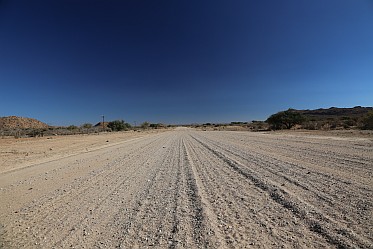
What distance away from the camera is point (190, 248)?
3.50 meters

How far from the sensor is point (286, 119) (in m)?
50.5

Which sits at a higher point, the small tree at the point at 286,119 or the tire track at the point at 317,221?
the small tree at the point at 286,119

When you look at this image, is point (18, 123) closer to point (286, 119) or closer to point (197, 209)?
point (286, 119)

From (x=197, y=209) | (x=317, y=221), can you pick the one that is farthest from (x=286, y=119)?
(x=317, y=221)

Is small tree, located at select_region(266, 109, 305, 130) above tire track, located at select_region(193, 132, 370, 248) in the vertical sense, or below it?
above

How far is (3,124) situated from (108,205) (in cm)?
9863

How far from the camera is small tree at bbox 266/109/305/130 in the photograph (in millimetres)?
50250

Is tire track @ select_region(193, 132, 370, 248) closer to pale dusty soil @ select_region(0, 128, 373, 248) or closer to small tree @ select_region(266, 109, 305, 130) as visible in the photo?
pale dusty soil @ select_region(0, 128, 373, 248)

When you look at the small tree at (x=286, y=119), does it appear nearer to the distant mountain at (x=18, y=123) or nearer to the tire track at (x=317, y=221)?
the tire track at (x=317, y=221)

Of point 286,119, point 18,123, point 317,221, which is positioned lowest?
point 317,221

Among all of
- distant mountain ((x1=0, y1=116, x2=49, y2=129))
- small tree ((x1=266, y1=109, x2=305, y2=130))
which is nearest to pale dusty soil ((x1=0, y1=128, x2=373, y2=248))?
small tree ((x1=266, y1=109, x2=305, y2=130))

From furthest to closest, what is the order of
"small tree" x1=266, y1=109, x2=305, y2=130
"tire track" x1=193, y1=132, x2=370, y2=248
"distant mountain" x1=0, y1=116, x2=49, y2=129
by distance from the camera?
"distant mountain" x1=0, y1=116, x2=49, y2=129, "small tree" x1=266, y1=109, x2=305, y2=130, "tire track" x1=193, y1=132, x2=370, y2=248

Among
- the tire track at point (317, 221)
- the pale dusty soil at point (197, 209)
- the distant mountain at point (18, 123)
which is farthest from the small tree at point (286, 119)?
the distant mountain at point (18, 123)

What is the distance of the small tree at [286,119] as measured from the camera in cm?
5025
